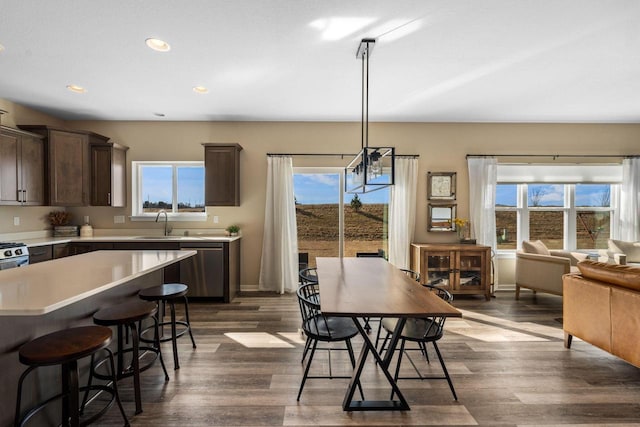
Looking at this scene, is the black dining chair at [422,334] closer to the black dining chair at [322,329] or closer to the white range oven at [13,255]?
the black dining chair at [322,329]

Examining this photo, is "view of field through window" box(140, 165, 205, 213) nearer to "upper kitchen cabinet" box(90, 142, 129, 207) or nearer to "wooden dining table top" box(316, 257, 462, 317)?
"upper kitchen cabinet" box(90, 142, 129, 207)

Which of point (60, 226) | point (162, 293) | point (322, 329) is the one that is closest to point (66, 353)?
point (162, 293)

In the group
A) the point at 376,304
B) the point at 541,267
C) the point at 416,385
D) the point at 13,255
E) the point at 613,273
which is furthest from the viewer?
the point at 541,267

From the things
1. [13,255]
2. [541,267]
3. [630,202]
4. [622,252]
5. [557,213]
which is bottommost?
[541,267]

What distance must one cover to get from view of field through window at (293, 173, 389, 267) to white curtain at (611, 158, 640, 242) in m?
3.62

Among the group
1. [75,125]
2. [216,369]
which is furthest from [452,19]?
[75,125]

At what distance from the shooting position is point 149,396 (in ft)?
7.04

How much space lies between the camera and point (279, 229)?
4.71 m

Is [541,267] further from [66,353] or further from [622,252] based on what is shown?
[66,353]

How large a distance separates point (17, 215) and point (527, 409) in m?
5.87

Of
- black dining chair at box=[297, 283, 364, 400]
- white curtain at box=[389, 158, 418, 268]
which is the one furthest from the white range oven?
white curtain at box=[389, 158, 418, 268]

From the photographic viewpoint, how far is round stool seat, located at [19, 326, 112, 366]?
54.8 inches

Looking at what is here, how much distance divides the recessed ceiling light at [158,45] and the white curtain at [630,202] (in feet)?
21.0

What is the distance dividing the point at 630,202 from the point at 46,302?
6.89m
